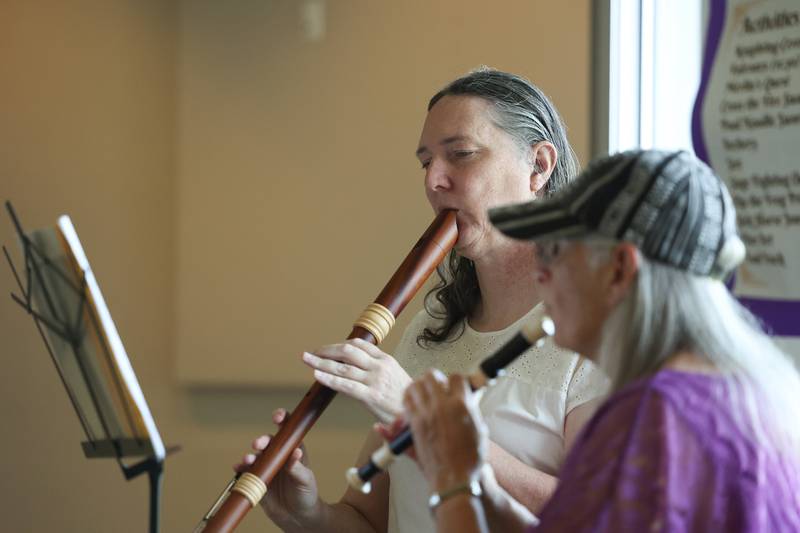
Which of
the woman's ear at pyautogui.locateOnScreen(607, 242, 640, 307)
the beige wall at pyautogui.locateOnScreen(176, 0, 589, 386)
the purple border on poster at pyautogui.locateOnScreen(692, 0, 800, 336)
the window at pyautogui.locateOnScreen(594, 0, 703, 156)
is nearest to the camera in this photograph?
the woman's ear at pyautogui.locateOnScreen(607, 242, 640, 307)

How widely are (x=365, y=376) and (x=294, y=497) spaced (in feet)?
1.01

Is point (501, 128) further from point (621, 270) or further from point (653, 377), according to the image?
point (653, 377)

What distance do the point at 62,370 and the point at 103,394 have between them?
0.10 m

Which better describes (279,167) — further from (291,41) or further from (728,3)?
(728,3)

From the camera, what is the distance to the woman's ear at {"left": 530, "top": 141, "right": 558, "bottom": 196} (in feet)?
5.83

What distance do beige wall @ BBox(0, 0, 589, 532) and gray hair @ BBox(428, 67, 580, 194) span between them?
16.3 inches

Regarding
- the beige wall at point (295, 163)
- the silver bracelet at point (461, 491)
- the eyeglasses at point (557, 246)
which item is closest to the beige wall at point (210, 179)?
the beige wall at point (295, 163)

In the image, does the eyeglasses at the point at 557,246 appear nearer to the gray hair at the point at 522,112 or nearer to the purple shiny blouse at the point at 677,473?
the purple shiny blouse at the point at 677,473

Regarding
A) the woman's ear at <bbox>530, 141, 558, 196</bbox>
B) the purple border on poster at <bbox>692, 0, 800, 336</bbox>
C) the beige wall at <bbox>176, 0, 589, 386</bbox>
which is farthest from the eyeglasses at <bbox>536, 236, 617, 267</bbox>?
the beige wall at <bbox>176, 0, 589, 386</bbox>

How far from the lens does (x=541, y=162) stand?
1.79m

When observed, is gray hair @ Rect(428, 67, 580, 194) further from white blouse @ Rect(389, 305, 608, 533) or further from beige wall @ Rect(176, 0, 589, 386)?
beige wall @ Rect(176, 0, 589, 386)

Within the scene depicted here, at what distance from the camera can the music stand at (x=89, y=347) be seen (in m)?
1.24

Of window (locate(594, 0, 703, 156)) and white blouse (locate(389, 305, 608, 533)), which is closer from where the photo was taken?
white blouse (locate(389, 305, 608, 533))

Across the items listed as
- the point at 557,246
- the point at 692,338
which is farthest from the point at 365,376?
the point at 692,338
